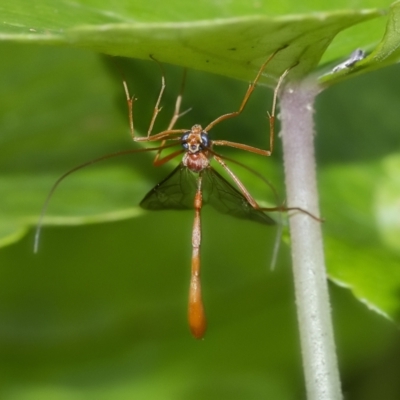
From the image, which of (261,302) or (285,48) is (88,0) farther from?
(261,302)

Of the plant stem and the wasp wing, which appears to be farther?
the wasp wing

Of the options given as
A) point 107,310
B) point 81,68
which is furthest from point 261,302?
A: point 81,68

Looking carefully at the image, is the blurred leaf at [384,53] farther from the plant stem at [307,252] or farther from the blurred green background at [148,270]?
the blurred green background at [148,270]

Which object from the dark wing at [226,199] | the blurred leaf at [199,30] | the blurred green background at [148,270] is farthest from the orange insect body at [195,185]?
the blurred leaf at [199,30]

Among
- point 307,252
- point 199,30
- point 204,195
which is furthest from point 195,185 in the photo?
point 199,30

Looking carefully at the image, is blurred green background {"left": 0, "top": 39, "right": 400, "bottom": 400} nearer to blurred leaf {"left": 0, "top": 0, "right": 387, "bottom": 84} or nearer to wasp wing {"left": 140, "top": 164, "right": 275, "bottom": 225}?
wasp wing {"left": 140, "top": 164, "right": 275, "bottom": 225}

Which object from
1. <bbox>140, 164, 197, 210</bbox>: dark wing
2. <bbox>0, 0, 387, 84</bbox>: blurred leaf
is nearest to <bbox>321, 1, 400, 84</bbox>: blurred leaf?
<bbox>0, 0, 387, 84</bbox>: blurred leaf
